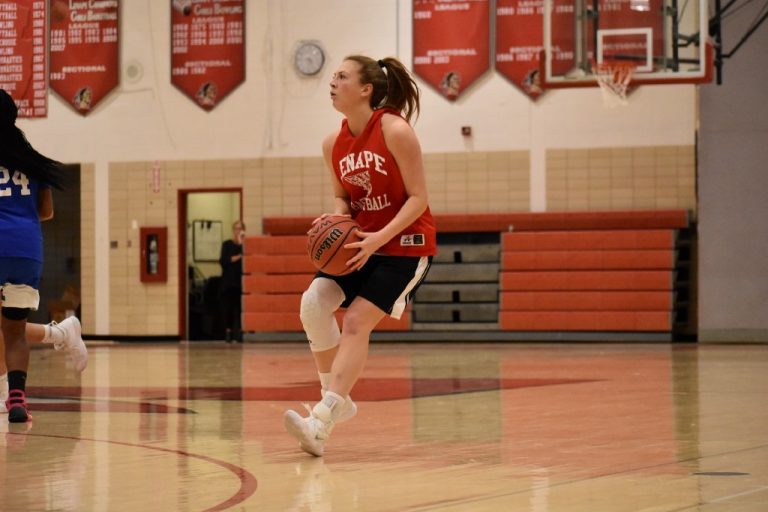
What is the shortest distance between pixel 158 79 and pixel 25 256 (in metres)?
12.2

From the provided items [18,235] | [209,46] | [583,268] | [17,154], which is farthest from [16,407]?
[209,46]

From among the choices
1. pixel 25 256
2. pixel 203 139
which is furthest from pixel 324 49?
pixel 25 256

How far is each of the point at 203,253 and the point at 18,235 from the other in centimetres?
1238

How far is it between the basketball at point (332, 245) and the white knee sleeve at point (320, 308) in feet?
0.36

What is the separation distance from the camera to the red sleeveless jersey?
4.98 m

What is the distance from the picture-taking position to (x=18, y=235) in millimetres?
6074

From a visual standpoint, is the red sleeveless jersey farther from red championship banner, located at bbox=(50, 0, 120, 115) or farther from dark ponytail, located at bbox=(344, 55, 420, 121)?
red championship banner, located at bbox=(50, 0, 120, 115)

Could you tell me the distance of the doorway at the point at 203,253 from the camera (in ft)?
59.2

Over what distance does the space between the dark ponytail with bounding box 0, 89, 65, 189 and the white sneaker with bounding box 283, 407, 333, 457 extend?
2036 millimetres

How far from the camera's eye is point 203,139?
17.9m

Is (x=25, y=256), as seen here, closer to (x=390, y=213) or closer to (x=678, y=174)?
(x=390, y=213)

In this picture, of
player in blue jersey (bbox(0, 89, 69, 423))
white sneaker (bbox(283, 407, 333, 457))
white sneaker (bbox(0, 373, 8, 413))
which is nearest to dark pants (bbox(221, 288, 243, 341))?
white sneaker (bbox(0, 373, 8, 413))

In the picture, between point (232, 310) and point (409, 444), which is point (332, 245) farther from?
point (232, 310)

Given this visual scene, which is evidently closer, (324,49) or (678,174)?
(678,174)
